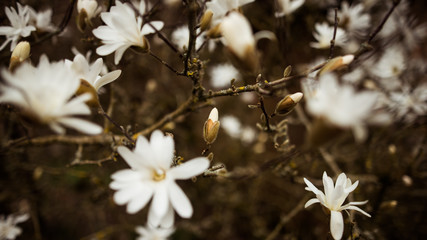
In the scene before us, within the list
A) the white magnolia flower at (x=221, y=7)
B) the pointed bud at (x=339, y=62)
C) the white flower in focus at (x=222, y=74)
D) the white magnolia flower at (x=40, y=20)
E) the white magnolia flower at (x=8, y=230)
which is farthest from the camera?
the white flower in focus at (x=222, y=74)

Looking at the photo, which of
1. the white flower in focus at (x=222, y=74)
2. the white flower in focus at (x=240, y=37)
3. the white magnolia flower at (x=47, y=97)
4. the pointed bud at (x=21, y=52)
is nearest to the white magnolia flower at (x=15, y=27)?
the pointed bud at (x=21, y=52)

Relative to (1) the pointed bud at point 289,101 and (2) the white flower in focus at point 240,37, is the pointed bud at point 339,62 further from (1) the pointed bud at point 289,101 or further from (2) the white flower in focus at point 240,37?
(2) the white flower in focus at point 240,37

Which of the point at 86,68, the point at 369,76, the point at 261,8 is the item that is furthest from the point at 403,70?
the point at 86,68

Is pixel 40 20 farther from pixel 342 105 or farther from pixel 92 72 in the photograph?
pixel 342 105

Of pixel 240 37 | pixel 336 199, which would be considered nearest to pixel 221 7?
pixel 240 37

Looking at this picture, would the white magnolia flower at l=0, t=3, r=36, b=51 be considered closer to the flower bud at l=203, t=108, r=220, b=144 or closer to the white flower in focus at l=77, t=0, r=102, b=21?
the white flower in focus at l=77, t=0, r=102, b=21

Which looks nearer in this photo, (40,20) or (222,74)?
(40,20)
